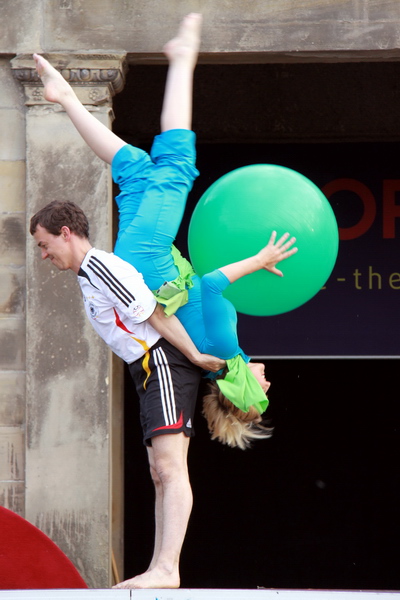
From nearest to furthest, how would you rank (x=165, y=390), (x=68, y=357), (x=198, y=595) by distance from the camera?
(x=198, y=595), (x=165, y=390), (x=68, y=357)

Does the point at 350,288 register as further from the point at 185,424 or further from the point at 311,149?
Result: the point at 185,424

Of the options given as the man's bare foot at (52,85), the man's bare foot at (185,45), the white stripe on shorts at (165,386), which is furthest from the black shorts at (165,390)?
the man's bare foot at (185,45)

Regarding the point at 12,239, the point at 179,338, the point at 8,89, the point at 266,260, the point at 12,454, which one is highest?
the point at 8,89

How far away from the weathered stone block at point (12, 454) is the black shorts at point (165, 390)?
178 cm

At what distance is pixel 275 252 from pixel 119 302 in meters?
0.70

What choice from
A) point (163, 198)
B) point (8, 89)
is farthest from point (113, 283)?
point (8, 89)

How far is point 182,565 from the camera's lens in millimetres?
8875

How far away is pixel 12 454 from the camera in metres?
5.91

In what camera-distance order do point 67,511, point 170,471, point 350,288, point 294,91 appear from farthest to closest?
point 294,91 → point 350,288 → point 67,511 → point 170,471

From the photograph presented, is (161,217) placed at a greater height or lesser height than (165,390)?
greater

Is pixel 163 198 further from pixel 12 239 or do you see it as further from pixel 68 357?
pixel 12 239

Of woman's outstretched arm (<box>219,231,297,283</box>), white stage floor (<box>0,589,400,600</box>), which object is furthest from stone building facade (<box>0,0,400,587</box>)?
white stage floor (<box>0,589,400,600</box>)

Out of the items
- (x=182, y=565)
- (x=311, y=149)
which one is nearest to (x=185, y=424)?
(x=311, y=149)

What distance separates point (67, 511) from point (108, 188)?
6.34 ft
